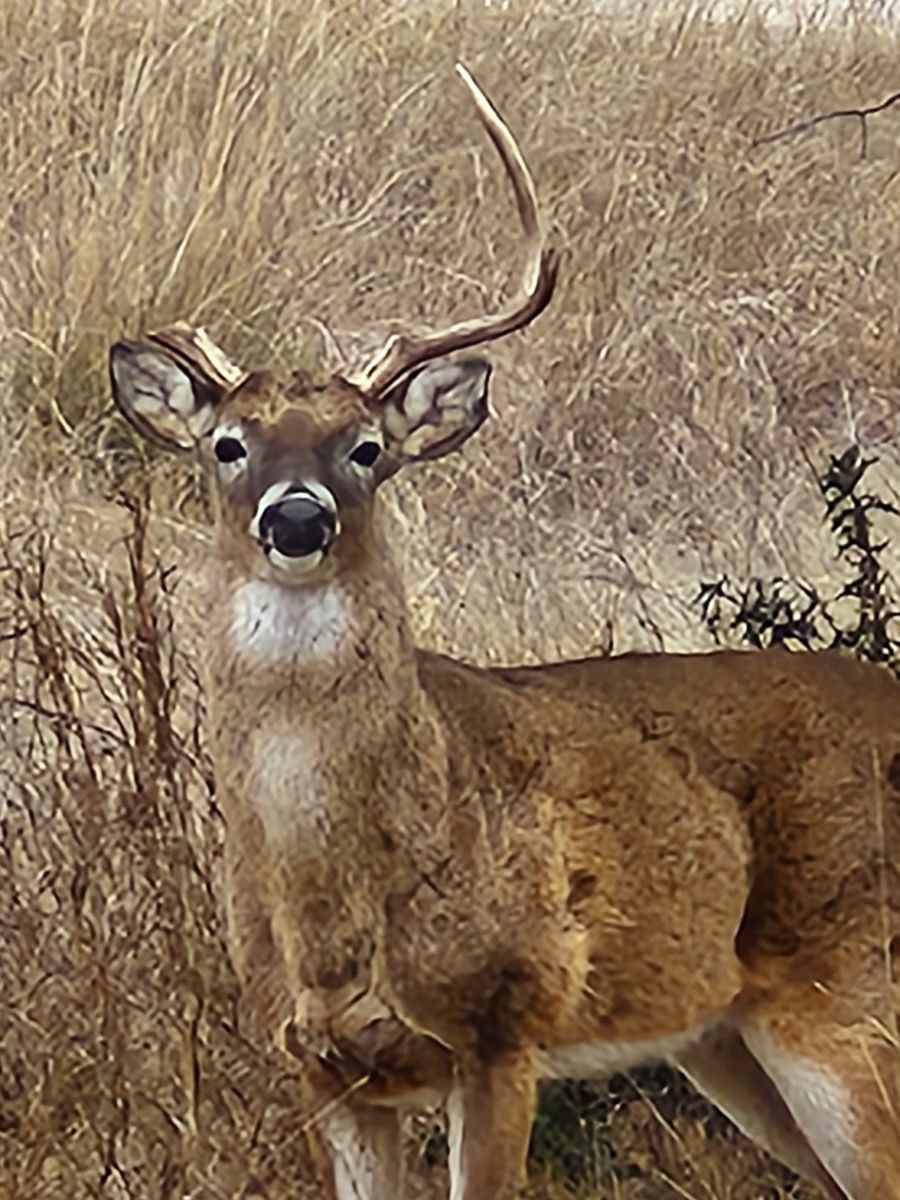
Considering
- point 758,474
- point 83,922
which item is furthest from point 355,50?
point 83,922

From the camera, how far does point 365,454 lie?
155 inches

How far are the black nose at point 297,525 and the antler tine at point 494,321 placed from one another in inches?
11.5

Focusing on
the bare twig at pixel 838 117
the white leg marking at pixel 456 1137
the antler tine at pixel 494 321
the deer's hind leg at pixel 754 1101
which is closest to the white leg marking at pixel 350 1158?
the white leg marking at pixel 456 1137

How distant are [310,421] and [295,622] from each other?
0.79 feet

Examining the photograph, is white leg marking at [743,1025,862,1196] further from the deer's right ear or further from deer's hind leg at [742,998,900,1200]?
the deer's right ear

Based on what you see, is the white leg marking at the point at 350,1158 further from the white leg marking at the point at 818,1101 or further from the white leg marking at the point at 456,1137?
the white leg marking at the point at 818,1101

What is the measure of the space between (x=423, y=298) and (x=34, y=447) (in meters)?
1.56

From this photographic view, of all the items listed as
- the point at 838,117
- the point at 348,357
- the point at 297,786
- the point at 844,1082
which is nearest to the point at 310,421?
the point at 297,786

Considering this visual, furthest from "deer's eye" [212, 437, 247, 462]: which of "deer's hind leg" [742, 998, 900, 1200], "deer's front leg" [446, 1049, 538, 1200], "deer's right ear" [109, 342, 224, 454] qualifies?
"deer's hind leg" [742, 998, 900, 1200]

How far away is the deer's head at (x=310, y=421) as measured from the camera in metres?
3.82

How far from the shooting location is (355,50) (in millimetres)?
9773

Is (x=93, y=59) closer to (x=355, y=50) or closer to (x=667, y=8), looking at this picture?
(x=355, y=50)

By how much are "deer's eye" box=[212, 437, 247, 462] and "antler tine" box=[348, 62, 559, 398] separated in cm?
19

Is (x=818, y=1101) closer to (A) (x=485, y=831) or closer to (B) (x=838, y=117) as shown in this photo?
(A) (x=485, y=831)
